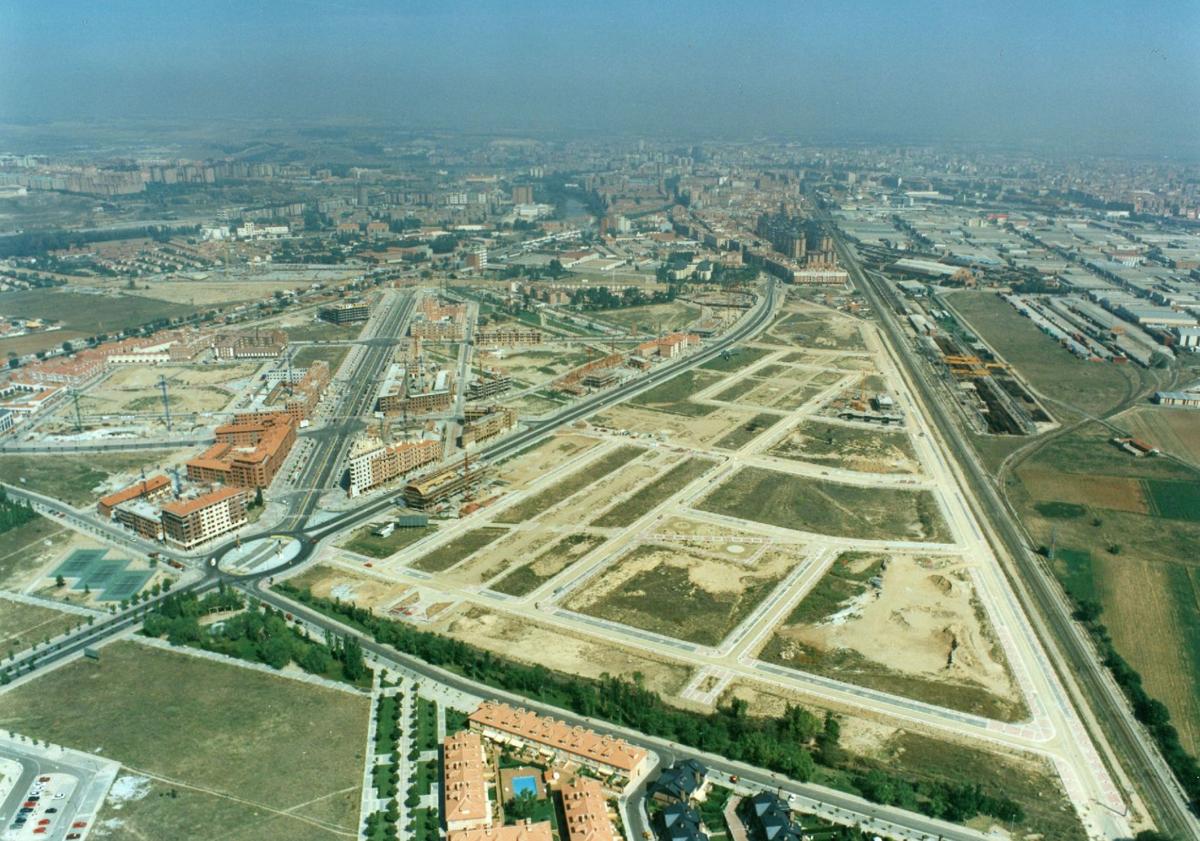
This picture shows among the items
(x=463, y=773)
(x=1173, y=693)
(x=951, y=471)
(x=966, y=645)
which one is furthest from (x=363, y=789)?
(x=951, y=471)

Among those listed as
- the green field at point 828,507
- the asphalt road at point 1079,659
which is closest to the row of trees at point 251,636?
the green field at point 828,507

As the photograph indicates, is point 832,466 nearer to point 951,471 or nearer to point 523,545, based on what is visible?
point 951,471

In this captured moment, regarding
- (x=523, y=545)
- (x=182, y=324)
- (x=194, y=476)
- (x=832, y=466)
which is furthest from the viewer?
(x=182, y=324)

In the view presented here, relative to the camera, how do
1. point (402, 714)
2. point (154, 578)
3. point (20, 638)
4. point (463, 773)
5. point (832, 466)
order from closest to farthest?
point (463, 773)
point (402, 714)
point (20, 638)
point (154, 578)
point (832, 466)

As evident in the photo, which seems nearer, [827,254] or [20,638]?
[20,638]

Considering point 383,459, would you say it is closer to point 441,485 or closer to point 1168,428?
point 441,485

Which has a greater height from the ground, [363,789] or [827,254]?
[827,254]

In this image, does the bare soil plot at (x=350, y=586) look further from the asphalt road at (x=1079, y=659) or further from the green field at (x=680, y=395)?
the green field at (x=680, y=395)
